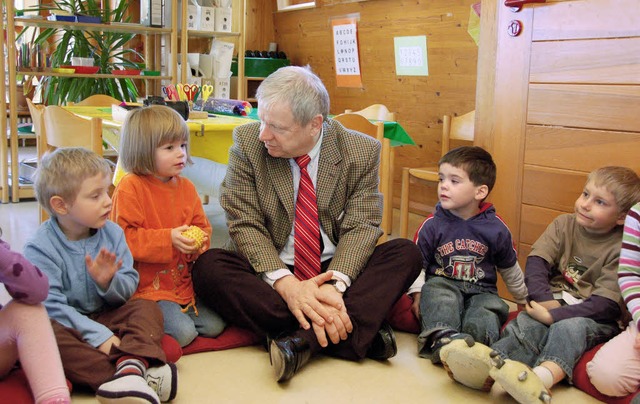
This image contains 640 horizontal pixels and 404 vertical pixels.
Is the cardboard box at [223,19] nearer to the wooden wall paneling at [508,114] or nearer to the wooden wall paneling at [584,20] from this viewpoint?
the wooden wall paneling at [508,114]

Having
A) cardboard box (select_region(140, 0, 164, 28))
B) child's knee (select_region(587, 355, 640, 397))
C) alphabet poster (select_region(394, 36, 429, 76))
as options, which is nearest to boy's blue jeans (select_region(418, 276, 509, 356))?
child's knee (select_region(587, 355, 640, 397))

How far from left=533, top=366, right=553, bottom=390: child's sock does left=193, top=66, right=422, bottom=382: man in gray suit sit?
41 centimetres

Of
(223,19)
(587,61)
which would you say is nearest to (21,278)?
(587,61)

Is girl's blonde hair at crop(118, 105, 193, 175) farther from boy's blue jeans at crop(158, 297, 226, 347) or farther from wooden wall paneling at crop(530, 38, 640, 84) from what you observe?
wooden wall paneling at crop(530, 38, 640, 84)

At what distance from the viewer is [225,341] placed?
2.11 meters

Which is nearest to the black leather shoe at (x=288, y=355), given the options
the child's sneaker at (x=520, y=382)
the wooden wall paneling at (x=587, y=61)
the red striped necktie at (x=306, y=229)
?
the red striped necktie at (x=306, y=229)

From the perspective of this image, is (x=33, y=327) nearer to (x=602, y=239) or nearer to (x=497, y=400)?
(x=497, y=400)

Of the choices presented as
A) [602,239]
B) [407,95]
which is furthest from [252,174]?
[407,95]

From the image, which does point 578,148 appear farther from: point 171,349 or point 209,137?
point 171,349

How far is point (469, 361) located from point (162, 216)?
1.00 meters

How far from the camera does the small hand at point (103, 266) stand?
5.70ft

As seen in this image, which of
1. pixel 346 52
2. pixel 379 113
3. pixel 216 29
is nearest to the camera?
pixel 379 113

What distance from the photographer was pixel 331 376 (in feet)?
6.29

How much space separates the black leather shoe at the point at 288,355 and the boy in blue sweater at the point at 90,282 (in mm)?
277
